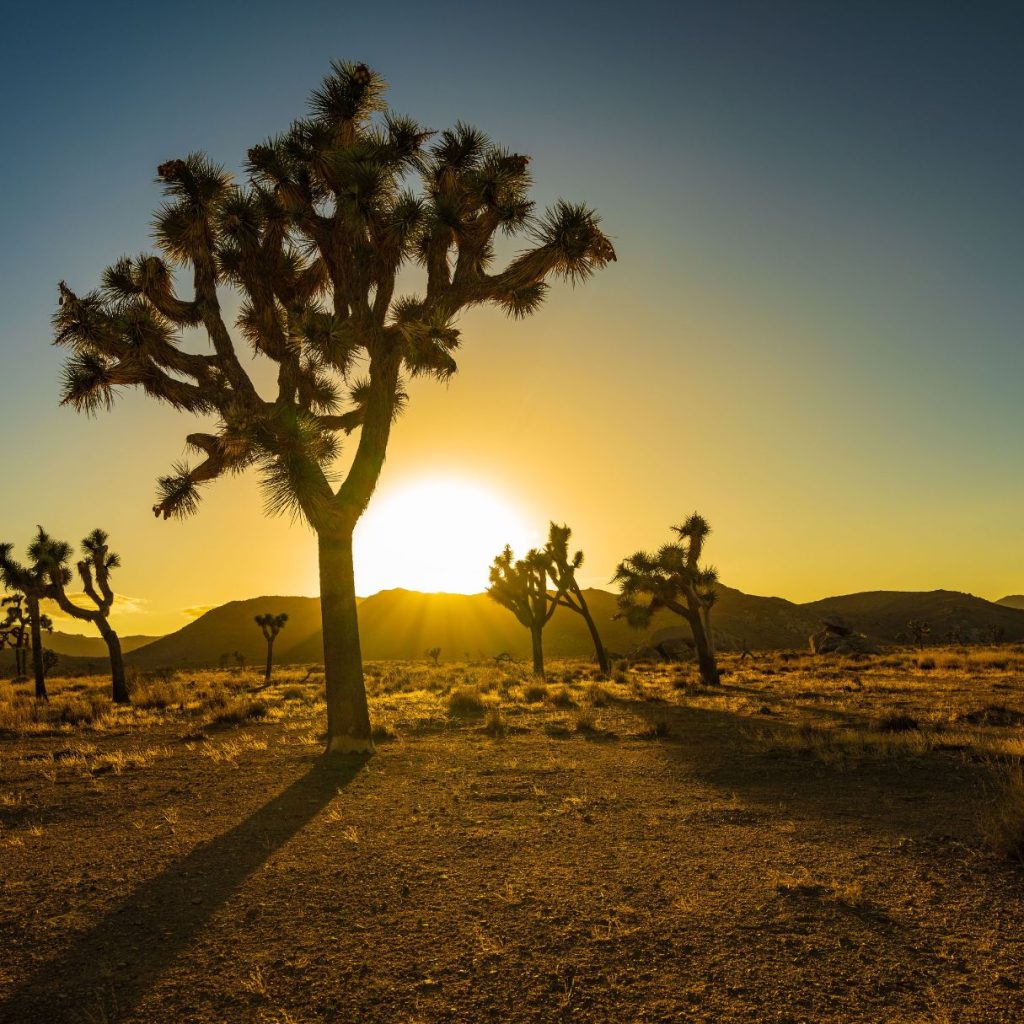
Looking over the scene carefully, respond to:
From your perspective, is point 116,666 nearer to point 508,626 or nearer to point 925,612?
point 508,626

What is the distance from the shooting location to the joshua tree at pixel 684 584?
23.4m

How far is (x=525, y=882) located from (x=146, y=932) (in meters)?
2.51

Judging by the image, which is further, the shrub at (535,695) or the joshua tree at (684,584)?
the joshua tree at (684,584)

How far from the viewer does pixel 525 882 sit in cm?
475

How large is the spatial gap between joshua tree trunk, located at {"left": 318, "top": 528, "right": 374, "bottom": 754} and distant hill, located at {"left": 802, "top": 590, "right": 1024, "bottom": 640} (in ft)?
241

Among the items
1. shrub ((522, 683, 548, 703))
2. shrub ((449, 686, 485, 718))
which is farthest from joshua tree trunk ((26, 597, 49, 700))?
shrub ((522, 683, 548, 703))

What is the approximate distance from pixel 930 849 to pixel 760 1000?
9.74ft

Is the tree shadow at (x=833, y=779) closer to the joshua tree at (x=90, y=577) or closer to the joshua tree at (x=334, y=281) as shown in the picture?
the joshua tree at (x=334, y=281)

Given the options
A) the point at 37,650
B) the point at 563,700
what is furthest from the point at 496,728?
the point at 37,650

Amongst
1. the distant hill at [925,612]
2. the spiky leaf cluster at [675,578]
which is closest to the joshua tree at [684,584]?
the spiky leaf cluster at [675,578]

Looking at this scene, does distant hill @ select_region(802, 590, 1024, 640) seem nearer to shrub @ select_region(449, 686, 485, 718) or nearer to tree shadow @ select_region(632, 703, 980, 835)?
shrub @ select_region(449, 686, 485, 718)

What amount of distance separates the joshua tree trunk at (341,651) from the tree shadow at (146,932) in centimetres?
361

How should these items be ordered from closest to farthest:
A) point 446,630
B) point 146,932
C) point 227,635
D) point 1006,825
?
point 146,932, point 1006,825, point 446,630, point 227,635

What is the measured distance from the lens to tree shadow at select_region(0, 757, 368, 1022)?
3.26 m
